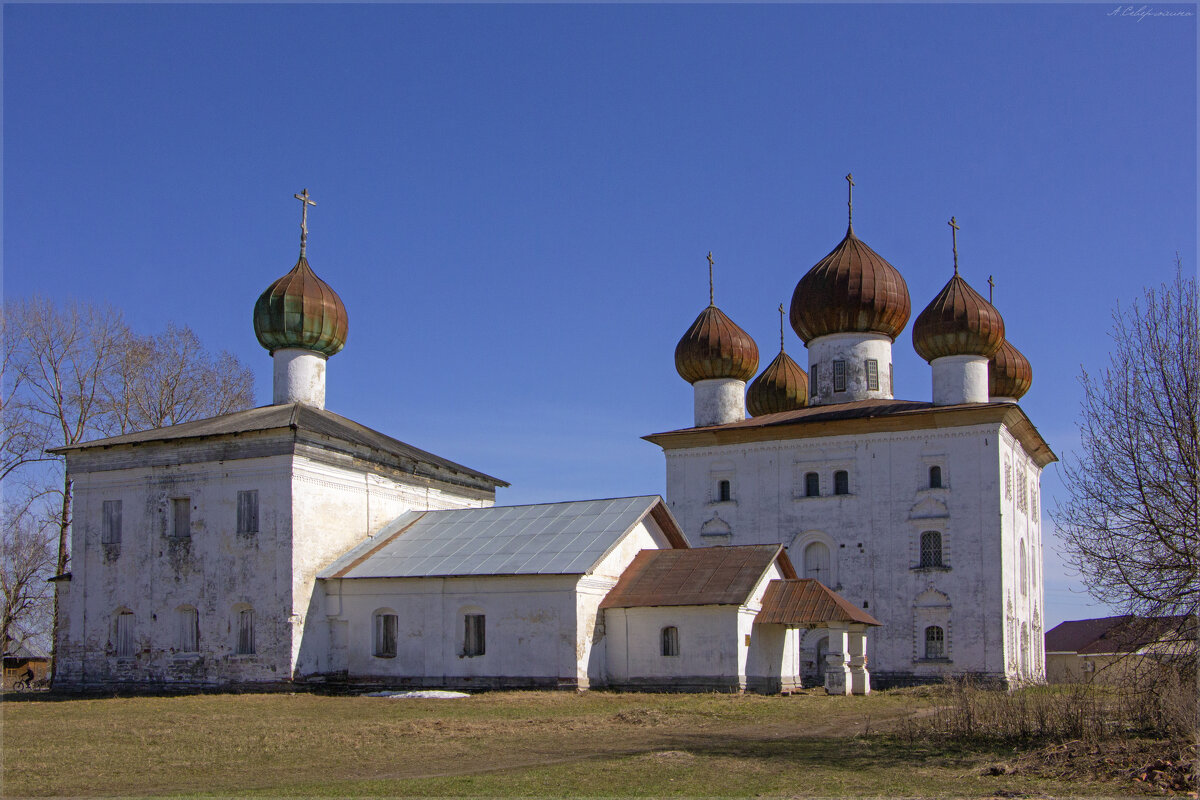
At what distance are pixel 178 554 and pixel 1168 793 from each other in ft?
69.7

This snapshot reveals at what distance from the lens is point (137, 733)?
49.9 feet

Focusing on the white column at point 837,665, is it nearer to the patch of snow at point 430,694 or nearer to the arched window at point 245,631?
the patch of snow at point 430,694

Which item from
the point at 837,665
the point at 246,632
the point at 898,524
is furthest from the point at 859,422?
the point at 246,632

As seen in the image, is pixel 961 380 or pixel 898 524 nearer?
pixel 898 524

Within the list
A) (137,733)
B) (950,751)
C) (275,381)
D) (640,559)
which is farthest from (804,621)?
(275,381)

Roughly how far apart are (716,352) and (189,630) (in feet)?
50.4

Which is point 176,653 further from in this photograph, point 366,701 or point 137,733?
point 137,733

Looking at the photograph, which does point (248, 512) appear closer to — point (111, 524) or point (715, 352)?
point (111, 524)

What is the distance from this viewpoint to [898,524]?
2872cm

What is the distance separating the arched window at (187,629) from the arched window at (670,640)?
1006 centimetres

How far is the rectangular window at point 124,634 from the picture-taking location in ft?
85.3

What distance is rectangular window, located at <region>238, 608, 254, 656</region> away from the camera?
24.9 m

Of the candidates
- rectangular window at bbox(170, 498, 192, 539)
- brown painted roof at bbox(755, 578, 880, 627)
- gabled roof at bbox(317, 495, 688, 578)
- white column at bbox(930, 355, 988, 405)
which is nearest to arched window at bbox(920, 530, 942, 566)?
white column at bbox(930, 355, 988, 405)

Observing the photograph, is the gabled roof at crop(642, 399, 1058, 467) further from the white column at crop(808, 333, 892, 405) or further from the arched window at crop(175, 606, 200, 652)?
the arched window at crop(175, 606, 200, 652)
